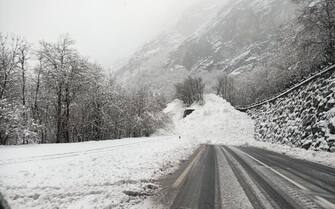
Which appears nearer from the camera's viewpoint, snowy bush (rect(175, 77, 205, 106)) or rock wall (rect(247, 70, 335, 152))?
rock wall (rect(247, 70, 335, 152))

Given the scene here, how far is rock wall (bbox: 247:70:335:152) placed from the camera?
14.7 meters

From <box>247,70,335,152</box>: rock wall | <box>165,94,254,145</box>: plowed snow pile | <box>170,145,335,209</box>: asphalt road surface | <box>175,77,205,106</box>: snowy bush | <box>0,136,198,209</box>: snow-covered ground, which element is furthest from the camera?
<box>175,77,205,106</box>: snowy bush

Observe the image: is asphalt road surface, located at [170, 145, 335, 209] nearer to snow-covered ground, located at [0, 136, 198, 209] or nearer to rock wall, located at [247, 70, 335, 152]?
snow-covered ground, located at [0, 136, 198, 209]

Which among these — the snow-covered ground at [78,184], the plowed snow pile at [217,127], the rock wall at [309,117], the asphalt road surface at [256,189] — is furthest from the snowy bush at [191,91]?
the snow-covered ground at [78,184]

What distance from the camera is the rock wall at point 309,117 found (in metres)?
14.7

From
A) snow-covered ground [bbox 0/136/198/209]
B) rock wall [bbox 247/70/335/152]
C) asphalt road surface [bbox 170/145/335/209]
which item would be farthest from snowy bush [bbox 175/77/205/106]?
snow-covered ground [bbox 0/136/198/209]

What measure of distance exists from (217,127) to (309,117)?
27.3 m

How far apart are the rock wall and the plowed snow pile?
28.2 feet

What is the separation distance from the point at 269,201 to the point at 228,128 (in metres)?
38.1

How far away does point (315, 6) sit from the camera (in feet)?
84.6

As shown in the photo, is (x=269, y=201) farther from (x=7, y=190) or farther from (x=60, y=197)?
(x=7, y=190)

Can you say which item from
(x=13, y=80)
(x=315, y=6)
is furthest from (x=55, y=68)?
(x=315, y=6)

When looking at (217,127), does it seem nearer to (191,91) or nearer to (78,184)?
(191,91)

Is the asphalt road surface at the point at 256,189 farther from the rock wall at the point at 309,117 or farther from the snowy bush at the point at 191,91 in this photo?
the snowy bush at the point at 191,91
